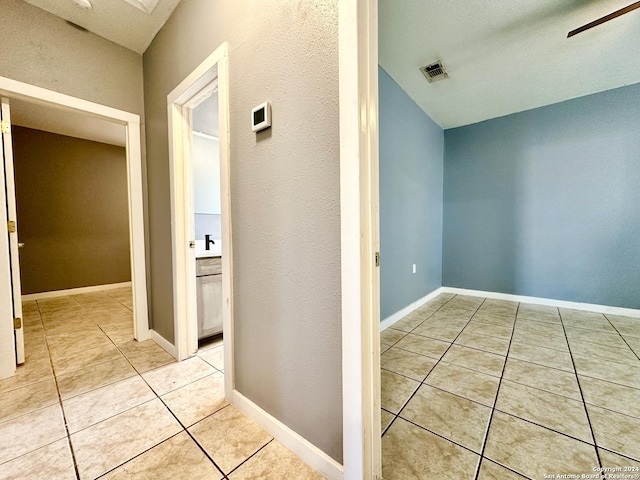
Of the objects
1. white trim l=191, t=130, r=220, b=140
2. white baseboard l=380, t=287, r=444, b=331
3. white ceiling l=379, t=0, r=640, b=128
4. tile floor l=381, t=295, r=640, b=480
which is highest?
white ceiling l=379, t=0, r=640, b=128

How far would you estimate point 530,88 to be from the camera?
2.60 m

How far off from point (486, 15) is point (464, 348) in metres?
2.55

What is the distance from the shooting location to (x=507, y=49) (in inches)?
80.7

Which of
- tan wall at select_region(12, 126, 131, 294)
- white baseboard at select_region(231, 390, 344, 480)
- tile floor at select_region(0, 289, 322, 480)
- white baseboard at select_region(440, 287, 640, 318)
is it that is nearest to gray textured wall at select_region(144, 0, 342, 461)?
white baseboard at select_region(231, 390, 344, 480)

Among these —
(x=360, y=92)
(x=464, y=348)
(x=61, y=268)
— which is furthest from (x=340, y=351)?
(x=61, y=268)

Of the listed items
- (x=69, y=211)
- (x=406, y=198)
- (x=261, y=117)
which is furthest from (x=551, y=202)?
(x=69, y=211)

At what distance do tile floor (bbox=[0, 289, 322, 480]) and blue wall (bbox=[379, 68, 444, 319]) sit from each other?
163cm

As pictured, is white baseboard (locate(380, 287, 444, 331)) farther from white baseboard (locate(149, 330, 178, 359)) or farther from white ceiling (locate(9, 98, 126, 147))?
white ceiling (locate(9, 98, 126, 147))

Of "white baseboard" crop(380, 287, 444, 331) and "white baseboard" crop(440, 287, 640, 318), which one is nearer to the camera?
"white baseboard" crop(380, 287, 444, 331)

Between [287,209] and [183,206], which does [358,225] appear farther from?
[183,206]

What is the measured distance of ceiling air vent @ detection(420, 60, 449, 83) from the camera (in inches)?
88.1

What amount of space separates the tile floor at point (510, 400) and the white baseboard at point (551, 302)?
239 millimetres

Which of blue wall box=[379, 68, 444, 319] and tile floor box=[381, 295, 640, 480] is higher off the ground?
blue wall box=[379, 68, 444, 319]

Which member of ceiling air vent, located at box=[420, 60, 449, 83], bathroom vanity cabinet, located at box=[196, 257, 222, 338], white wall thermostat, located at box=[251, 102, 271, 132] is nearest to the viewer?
white wall thermostat, located at box=[251, 102, 271, 132]
